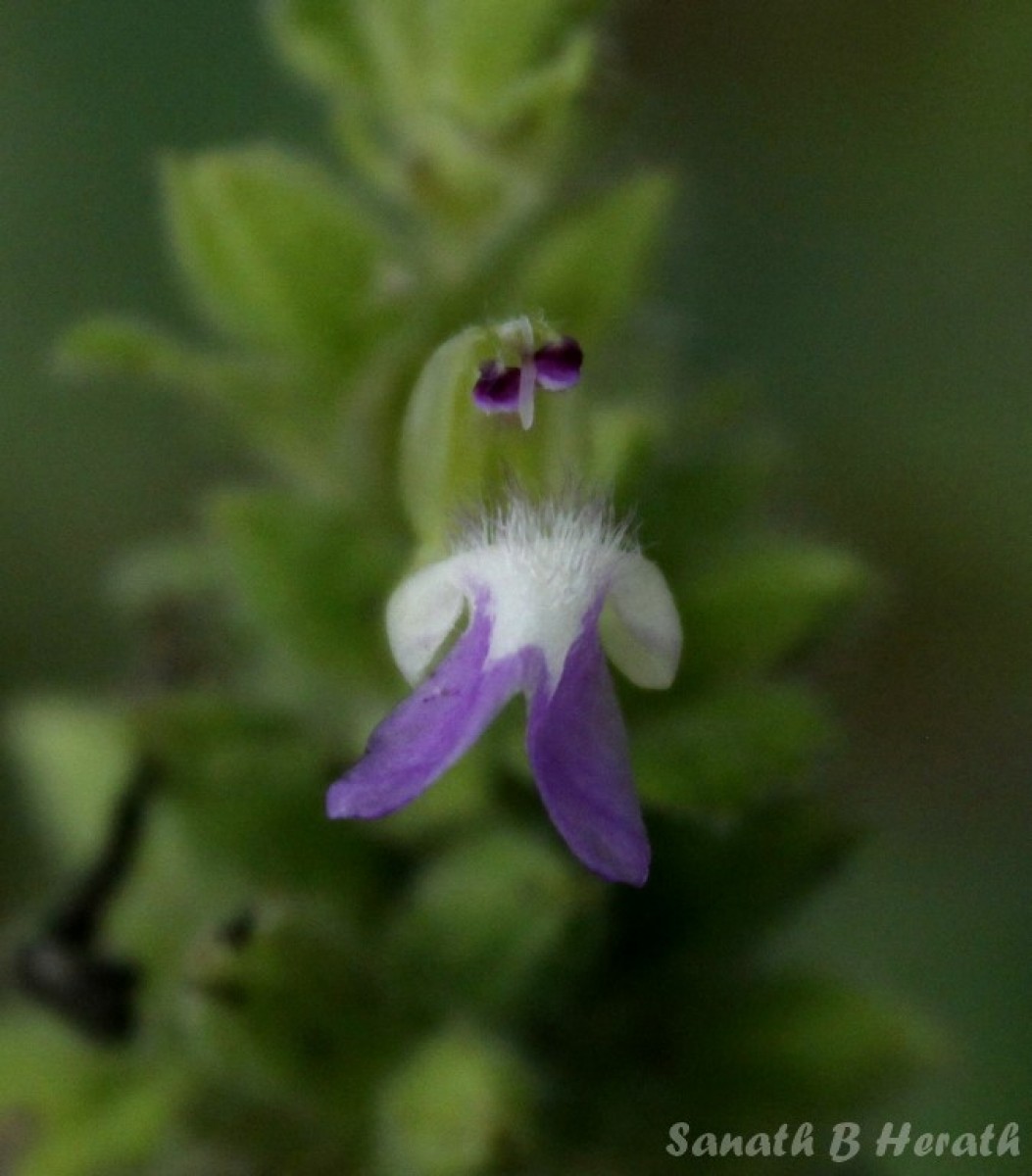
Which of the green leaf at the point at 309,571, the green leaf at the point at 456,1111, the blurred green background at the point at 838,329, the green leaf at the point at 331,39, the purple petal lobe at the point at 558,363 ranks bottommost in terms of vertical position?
the green leaf at the point at 456,1111

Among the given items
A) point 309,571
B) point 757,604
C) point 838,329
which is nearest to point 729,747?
point 757,604

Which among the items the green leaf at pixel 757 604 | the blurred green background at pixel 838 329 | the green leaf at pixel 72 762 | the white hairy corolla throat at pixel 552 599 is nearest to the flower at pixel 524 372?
the white hairy corolla throat at pixel 552 599

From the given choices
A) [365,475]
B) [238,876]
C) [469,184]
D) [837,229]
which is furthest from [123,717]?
[837,229]

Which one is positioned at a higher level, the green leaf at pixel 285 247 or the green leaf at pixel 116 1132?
the green leaf at pixel 285 247

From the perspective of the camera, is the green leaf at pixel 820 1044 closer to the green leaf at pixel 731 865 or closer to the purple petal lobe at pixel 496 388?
the green leaf at pixel 731 865

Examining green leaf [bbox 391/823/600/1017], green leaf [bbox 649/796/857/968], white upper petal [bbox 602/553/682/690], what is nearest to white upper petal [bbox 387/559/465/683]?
white upper petal [bbox 602/553/682/690]

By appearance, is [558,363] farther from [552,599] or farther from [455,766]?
[455,766]
